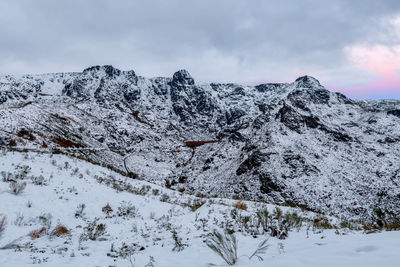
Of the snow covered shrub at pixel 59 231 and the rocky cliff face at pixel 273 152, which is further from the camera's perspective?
the rocky cliff face at pixel 273 152

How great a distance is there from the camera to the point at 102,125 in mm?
77375

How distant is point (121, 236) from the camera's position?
290 inches

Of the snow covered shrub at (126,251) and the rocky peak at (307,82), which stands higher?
the rocky peak at (307,82)

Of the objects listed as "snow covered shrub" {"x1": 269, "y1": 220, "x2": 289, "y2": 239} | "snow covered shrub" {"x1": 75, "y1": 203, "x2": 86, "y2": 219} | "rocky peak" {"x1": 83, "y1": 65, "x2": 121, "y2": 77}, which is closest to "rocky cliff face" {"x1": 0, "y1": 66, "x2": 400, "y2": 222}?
"snow covered shrub" {"x1": 75, "y1": 203, "x2": 86, "y2": 219}

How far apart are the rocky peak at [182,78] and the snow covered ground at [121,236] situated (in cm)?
17700

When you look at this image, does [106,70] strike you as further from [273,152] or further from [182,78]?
[273,152]

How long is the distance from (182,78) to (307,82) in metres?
95.5

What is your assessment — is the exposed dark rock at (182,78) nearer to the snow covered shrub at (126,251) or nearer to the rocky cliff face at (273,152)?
the rocky cliff face at (273,152)

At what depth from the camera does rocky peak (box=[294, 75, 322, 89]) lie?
12840 cm

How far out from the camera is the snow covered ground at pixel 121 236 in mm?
4218

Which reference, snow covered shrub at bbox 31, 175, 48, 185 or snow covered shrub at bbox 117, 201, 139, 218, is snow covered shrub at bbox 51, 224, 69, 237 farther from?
snow covered shrub at bbox 31, 175, 48, 185

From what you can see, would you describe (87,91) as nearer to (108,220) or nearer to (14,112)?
(14,112)

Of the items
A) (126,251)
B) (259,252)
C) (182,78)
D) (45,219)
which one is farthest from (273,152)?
(182,78)

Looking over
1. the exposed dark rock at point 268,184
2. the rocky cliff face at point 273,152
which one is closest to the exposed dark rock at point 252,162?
the rocky cliff face at point 273,152
